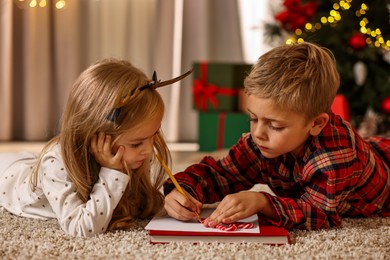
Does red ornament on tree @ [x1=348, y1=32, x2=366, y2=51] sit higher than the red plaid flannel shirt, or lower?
higher

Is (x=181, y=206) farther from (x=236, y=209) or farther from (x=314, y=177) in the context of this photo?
(x=314, y=177)

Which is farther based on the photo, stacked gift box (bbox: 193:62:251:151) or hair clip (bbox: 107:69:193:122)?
stacked gift box (bbox: 193:62:251:151)

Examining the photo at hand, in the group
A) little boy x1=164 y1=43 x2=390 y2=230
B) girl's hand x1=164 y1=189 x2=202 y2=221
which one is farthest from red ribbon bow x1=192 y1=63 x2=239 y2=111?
girl's hand x1=164 y1=189 x2=202 y2=221

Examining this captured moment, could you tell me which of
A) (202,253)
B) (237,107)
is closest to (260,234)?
(202,253)

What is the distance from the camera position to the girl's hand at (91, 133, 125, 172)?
44.6 inches

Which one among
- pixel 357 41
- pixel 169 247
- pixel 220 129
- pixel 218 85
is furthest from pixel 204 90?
pixel 169 247

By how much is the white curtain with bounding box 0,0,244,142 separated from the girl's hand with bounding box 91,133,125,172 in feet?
6.47

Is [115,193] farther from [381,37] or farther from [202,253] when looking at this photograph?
[381,37]

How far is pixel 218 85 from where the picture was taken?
269cm

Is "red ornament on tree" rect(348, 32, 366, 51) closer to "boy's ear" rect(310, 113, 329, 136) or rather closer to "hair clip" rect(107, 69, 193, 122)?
"boy's ear" rect(310, 113, 329, 136)

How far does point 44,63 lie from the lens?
10.2 ft

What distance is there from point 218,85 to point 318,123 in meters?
1.54

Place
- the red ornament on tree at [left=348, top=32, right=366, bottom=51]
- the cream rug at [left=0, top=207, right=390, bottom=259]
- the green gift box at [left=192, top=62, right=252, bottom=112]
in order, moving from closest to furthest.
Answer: the cream rug at [left=0, top=207, right=390, bottom=259] → the red ornament on tree at [left=348, top=32, right=366, bottom=51] → the green gift box at [left=192, top=62, right=252, bottom=112]

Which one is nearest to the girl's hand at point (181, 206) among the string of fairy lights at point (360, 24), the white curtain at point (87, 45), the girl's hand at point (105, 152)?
the girl's hand at point (105, 152)
